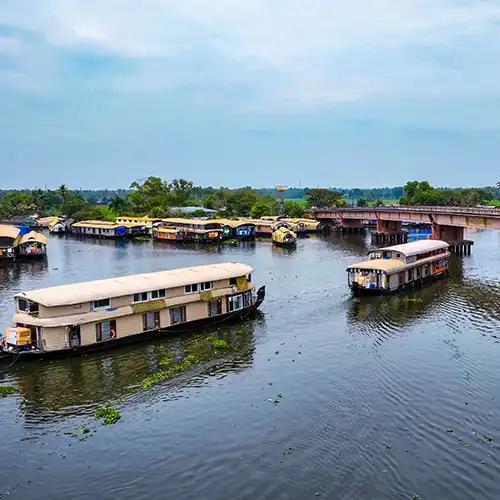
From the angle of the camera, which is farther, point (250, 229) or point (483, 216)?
point (250, 229)

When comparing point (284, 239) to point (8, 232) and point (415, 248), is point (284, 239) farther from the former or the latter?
point (8, 232)

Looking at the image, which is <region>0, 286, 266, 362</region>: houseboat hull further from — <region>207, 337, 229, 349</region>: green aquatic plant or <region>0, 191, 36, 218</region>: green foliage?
<region>0, 191, 36, 218</region>: green foliage

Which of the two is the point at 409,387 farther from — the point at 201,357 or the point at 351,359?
the point at 201,357

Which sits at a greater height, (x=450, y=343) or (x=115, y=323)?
(x=115, y=323)

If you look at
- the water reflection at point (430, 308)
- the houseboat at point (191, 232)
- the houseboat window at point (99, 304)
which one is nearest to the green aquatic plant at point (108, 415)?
the houseboat window at point (99, 304)

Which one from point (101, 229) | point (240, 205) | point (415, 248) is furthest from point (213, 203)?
point (415, 248)

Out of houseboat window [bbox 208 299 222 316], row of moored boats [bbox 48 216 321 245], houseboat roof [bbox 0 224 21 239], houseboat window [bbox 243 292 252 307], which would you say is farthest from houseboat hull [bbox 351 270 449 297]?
houseboat roof [bbox 0 224 21 239]

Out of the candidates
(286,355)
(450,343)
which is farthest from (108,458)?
(450,343)
